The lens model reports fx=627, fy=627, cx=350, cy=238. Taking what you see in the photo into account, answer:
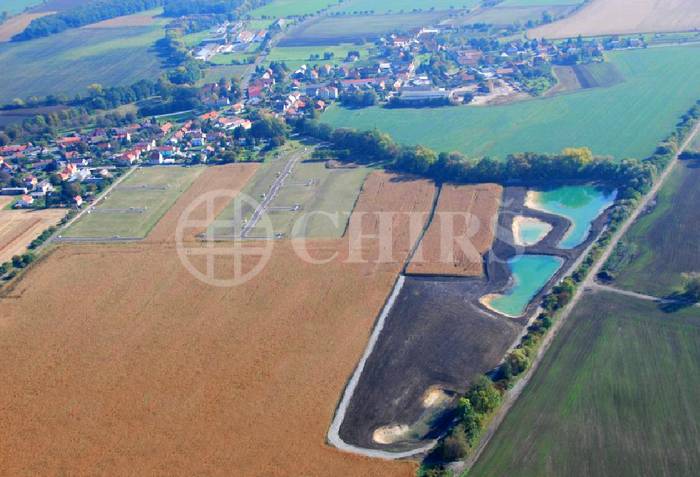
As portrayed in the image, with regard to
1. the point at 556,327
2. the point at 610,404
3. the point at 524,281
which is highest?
the point at 610,404

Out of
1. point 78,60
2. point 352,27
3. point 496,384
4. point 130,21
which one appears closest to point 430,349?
point 496,384

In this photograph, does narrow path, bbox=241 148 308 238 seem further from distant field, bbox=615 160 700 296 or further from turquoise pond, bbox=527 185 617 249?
A: distant field, bbox=615 160 700 296

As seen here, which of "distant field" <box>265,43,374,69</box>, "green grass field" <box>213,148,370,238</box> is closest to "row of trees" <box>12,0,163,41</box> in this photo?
"distant field" <box>265,43,374,69</box>

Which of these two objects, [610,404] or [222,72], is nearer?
[610,404]

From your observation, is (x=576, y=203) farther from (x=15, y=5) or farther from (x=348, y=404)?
(x=15, y=5)

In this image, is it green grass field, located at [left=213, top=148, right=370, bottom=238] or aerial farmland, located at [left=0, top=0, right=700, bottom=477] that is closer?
aerial farmland, located at [left=0, top=0, right=700, bottom=477]

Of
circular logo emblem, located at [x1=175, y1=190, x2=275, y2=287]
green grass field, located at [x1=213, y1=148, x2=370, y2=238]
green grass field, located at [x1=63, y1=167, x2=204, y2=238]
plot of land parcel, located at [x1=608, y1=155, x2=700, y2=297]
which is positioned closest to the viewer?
plot of land parcel, located at [x1=608, y1=155, x2=700, y2=297]

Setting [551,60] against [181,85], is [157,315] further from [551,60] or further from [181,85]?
[551,60]
